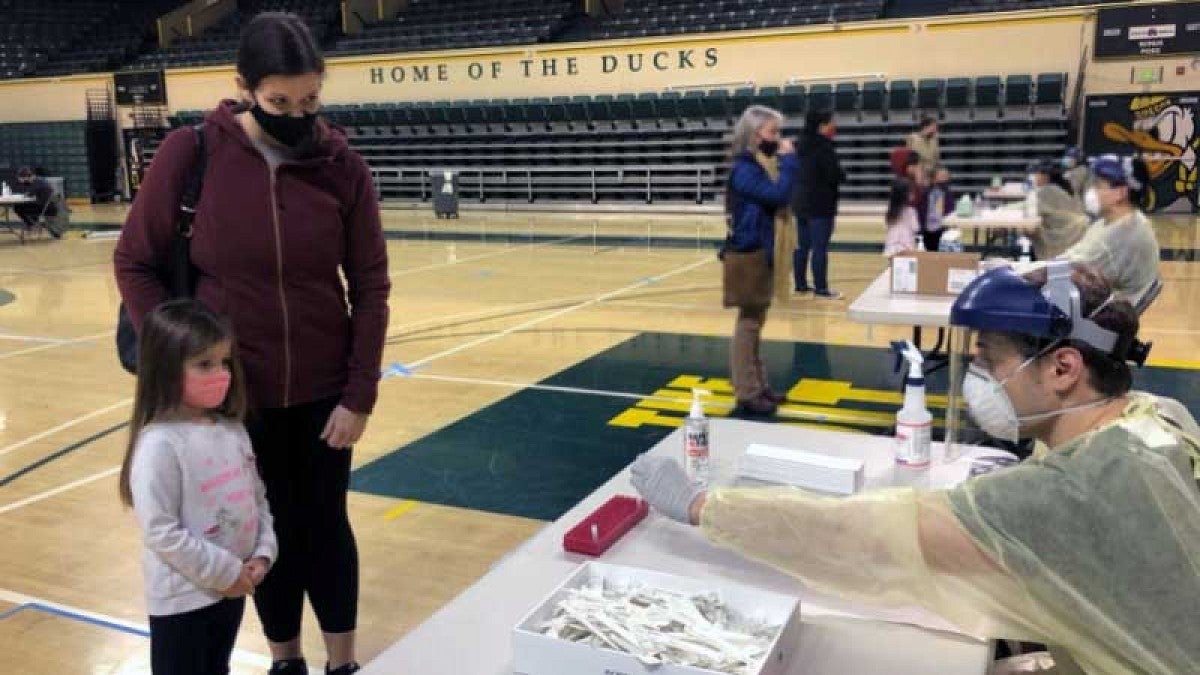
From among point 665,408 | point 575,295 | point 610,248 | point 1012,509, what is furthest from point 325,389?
point 610,248

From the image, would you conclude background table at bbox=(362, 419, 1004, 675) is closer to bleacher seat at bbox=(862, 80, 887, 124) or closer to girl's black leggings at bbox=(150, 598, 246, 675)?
girl's black leggings at bbox=(150, 598, 246, 675)

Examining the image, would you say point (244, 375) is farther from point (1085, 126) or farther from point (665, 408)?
point (1085, 126)

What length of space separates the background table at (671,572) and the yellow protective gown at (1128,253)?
358cm

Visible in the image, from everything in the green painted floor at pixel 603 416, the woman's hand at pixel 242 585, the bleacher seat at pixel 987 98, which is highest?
the bleacher seat at pixel 987 98

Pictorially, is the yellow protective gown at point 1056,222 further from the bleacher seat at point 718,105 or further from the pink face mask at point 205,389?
the bleacher seat at point 718,105

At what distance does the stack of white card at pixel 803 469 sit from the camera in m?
2.06

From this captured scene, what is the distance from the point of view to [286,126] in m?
2.14

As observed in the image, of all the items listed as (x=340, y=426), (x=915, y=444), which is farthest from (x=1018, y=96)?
(x=340, y=426)

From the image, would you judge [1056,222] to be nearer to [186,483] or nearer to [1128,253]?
[1128,253]

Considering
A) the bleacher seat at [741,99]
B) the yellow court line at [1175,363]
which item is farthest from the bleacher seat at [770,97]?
the yellow court line at [1175,363]

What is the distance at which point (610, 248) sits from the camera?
13.2 metres

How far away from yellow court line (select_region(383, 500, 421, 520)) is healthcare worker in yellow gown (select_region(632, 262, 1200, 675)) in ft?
8.83

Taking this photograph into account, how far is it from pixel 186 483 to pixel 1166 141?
1668 cm

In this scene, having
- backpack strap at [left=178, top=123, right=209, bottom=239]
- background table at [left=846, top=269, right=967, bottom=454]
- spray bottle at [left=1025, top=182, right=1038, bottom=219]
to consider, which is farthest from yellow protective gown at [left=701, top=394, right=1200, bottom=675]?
spray bottle at [left=1025, top=182, right=1038, bottom=219]
